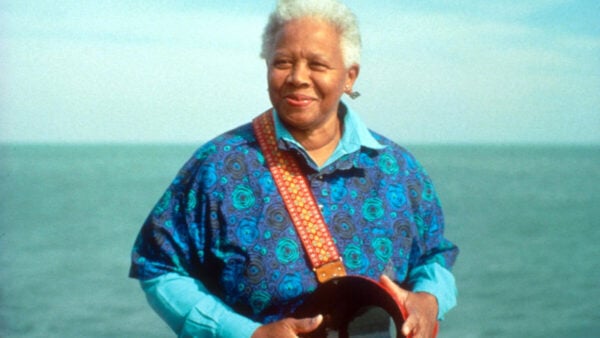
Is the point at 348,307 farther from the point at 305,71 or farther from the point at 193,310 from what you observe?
the point at 305,71

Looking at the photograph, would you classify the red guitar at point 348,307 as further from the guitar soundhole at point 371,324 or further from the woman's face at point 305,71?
the woman's face at point 305,71

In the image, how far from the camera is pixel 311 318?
2508 millimetres

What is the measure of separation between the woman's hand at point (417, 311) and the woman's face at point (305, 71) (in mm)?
553

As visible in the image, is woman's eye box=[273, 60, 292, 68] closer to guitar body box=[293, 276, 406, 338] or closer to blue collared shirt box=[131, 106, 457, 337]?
blue collared shirt box=[131, 106, 457, 337]

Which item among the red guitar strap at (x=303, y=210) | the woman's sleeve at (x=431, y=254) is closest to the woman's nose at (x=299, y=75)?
the red guitar strap at (x=303, y=210)

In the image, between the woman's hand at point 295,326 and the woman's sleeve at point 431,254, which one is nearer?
the woman's hand at point 295,326

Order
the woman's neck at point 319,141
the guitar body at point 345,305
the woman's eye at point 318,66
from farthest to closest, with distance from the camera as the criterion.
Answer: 1. the woman's neck at point 319,141
2. the woman's eye at point 318,66
3. the guitar body at point 345,305

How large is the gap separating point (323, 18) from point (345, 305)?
2.77 ft

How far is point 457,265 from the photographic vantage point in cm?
2661

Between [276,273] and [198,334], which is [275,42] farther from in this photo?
[198,334]

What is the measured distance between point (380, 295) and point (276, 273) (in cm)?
30

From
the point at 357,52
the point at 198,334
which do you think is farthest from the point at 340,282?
the point at 357,52

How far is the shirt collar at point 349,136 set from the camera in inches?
109

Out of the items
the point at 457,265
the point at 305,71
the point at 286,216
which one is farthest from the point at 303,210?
the point at 457,265
